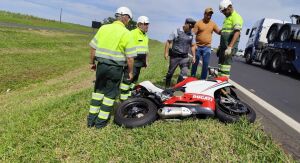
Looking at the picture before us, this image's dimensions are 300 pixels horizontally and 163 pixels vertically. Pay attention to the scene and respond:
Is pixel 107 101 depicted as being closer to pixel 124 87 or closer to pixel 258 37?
pixel 124 87

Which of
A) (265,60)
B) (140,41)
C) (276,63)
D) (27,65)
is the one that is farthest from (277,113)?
(265,60)

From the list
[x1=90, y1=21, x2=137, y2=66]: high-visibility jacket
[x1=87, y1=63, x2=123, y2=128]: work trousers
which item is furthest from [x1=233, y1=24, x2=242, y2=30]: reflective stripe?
[x1=87, y1=63, x2=123, y2=128]: work trousers

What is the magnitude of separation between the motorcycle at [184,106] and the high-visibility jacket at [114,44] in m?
0.72

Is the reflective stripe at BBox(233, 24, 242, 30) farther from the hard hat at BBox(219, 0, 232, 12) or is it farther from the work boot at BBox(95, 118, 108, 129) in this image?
the work boot at BBox(95, 118, 108, 129)

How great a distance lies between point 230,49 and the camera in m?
7.34

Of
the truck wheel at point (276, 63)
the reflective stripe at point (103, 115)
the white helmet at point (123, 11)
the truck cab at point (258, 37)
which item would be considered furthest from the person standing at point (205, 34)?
the truck cab at point (258, 37)

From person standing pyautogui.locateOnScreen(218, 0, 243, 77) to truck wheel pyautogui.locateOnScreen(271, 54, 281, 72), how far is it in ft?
36.9

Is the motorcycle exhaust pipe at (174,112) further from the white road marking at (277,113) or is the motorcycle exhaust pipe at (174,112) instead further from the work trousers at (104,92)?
the white road marking at (277,113)

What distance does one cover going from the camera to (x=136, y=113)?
566cm

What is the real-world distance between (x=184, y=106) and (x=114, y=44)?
1.42 m

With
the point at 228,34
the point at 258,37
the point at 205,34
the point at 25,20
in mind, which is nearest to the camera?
the point at 228,34

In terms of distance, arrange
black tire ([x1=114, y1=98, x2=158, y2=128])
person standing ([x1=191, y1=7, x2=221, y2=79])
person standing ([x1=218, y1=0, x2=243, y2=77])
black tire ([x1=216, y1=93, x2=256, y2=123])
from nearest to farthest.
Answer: black tire ([x1=114, y1=98, x2=158, y2=128])
black tire ([x1=216, y1=93, x2=256, y2=123])
person standing ([x1=218, y1=0, x2=243, y2=77])
person standing ([x1=191, y1=7, x2=221, y2=79])

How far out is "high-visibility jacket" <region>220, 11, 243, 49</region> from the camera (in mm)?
7445

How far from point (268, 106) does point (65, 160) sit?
15.9 ft
